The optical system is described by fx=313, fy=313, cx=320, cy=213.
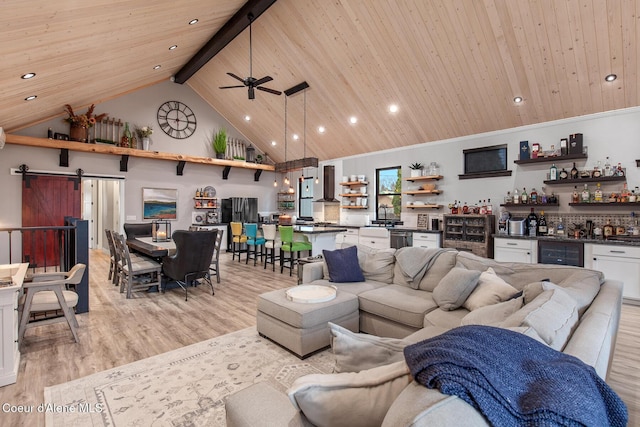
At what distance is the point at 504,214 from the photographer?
5.97 meters

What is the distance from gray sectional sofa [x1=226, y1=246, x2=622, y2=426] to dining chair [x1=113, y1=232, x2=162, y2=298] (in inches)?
100

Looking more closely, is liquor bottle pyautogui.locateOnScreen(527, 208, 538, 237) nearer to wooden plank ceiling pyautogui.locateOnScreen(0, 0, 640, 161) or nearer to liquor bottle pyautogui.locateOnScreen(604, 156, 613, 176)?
liquor bottle pyautogui.locateOnScreen(604, 156, 613, 176)

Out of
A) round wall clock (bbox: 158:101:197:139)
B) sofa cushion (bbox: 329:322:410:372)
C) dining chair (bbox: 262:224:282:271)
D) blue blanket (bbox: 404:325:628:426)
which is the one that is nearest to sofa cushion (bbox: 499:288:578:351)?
blue blanket (bbox: 404:325:628:426)

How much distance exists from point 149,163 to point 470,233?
7.91 metres

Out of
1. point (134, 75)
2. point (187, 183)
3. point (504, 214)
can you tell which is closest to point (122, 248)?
point (134, 75)

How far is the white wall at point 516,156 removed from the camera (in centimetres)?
486

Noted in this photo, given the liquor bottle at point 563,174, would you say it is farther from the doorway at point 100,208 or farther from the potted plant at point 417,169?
the doorway at point 100,208

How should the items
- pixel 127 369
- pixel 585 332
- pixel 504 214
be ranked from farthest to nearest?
pixel 504 214 < pixel 127 369 < pixel 585 332

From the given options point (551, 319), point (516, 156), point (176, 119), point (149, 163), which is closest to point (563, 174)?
point (516, 156)

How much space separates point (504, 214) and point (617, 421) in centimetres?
584

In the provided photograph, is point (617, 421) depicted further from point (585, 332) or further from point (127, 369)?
point (127, 369)

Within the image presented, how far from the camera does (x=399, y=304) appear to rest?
297 cm

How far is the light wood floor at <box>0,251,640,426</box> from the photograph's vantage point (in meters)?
2.44

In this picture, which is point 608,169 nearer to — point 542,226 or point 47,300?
point 542,226
